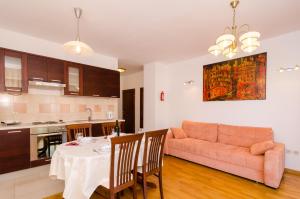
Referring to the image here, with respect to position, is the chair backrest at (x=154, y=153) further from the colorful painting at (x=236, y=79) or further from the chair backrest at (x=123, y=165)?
the colorful painting at (x=236, y=79)

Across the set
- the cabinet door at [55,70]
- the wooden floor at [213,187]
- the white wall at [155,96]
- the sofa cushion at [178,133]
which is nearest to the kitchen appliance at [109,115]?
the white wall at [155,96]

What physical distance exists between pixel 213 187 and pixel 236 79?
2411 millimetres

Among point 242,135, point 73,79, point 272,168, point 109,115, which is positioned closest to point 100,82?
point 73,79

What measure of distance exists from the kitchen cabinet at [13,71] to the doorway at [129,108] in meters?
3.96

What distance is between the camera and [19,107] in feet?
10.4

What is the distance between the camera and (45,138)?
10.0ft

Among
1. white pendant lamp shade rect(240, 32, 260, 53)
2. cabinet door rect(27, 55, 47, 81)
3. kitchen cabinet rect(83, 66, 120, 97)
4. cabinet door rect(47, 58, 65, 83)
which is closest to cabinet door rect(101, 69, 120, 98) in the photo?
kitchen cabinet rect(83, 66, 120, 97)

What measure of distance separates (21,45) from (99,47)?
58.1 inches

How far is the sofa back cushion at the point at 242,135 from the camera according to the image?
3.19 m

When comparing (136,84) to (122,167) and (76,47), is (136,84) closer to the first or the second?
(76,47)

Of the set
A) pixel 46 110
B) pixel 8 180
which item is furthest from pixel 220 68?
pixel 8 180

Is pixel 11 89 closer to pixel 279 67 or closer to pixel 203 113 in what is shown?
pixel 203 113

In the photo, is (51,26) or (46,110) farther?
(46,110)

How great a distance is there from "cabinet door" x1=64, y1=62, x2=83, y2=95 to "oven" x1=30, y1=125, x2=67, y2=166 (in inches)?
32.7
